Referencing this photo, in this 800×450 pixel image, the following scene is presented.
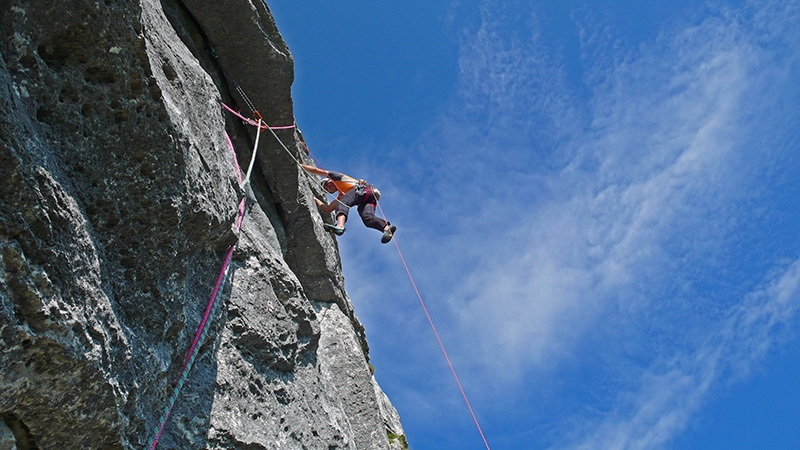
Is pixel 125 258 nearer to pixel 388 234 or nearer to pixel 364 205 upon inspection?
pixel 388 234

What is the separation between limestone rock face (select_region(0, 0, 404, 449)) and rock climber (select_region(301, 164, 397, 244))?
4816mm

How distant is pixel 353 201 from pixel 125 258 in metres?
8.35

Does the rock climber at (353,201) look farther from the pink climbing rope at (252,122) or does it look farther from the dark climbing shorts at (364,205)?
the pink climbing rope at (252,122)

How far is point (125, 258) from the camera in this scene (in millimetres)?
4875

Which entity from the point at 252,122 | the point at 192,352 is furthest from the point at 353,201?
the point at 192,352

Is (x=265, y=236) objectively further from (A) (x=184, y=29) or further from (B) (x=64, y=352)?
(B) (x=64, y=352)

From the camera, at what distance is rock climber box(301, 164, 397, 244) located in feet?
42.6

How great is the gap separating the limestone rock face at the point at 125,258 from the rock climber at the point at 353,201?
482 cm

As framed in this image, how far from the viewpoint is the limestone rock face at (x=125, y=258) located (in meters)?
3.85

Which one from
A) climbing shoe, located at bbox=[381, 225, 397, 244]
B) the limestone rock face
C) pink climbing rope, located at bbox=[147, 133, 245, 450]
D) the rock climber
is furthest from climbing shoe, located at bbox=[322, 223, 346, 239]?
pink climbing rope, located at bbox=[147, 133, 245, 450]

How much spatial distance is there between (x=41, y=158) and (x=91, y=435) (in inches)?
78.7

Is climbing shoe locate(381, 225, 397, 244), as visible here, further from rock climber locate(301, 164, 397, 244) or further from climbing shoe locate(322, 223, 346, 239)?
climbing shoe locate(322, 223, 346, 239)

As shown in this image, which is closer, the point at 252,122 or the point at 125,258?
the point at 125,258

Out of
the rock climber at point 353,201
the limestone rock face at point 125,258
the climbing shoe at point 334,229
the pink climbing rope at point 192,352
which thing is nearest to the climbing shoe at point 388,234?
the rock climber at point 353,201
